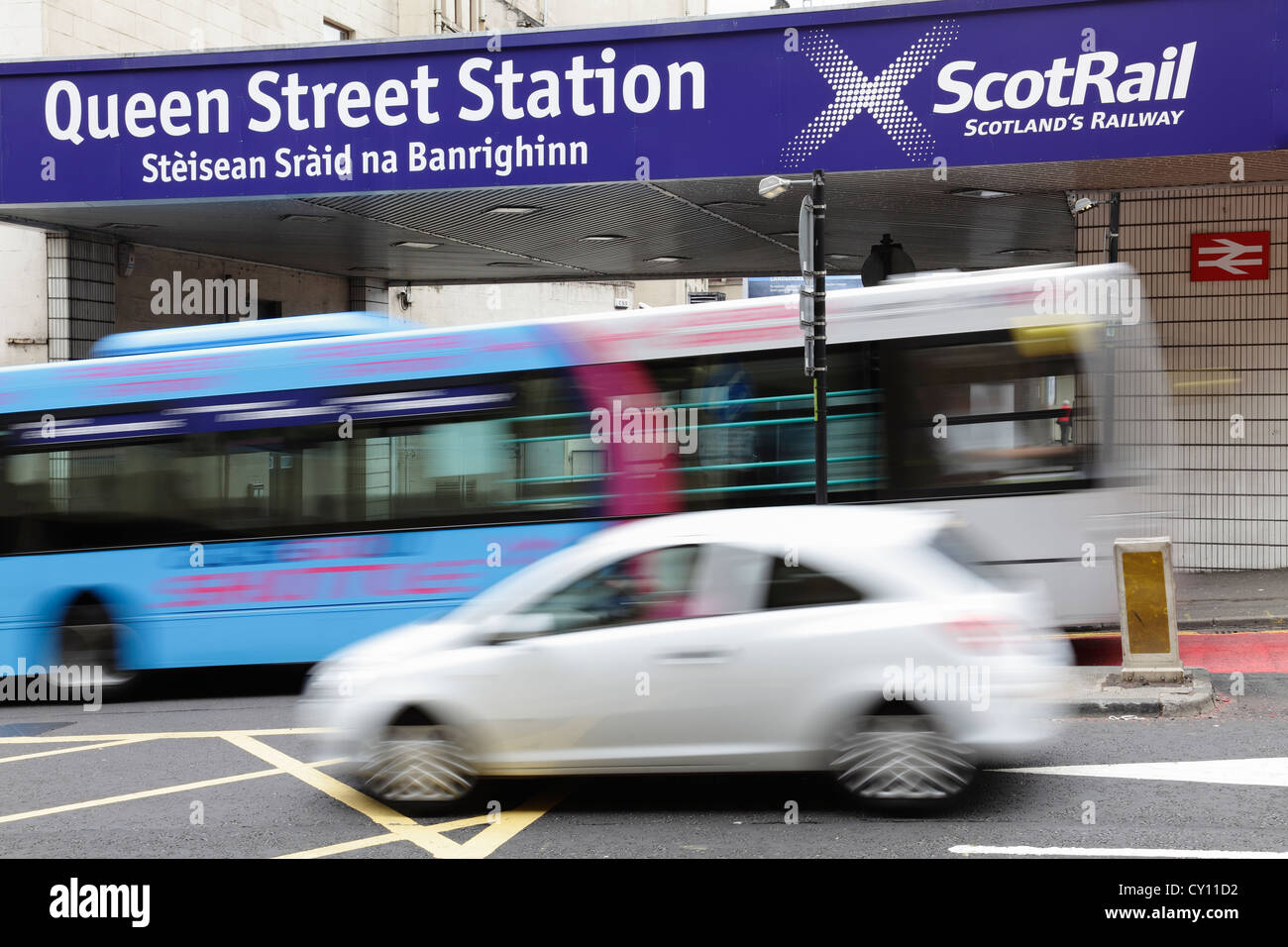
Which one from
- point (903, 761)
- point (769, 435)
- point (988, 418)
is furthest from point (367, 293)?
point (903, 761)

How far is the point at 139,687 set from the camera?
39.2ft

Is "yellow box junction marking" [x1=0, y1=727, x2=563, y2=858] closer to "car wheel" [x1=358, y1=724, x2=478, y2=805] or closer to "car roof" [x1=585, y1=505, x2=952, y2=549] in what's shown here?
"car wheel" [x1=358, y1=724, x2=478, y2=805]

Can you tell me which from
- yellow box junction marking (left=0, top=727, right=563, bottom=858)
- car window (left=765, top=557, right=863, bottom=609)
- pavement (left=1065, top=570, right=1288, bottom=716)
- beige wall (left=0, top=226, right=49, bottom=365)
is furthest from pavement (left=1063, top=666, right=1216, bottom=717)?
beige wall (left=0, top=226, right=49, bottom=365)

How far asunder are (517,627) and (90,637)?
19.7 feet

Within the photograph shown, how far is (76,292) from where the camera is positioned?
1761cm

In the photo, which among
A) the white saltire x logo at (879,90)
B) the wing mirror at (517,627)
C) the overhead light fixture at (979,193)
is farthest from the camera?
the overhead light fixture at (979,193)

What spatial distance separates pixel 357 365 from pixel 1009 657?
6.44 m

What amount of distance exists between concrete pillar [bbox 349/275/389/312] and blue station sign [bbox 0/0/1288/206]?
9.78 m

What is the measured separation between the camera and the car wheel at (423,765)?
267 inches

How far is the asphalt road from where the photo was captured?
6.03 metres

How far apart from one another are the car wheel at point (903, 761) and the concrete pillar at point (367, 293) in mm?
20281

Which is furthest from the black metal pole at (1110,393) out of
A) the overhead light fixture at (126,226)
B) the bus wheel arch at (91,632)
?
the overhead light fixture at (126,226)

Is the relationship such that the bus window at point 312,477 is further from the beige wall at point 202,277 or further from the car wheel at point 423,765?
the beige wall at point 202,277
